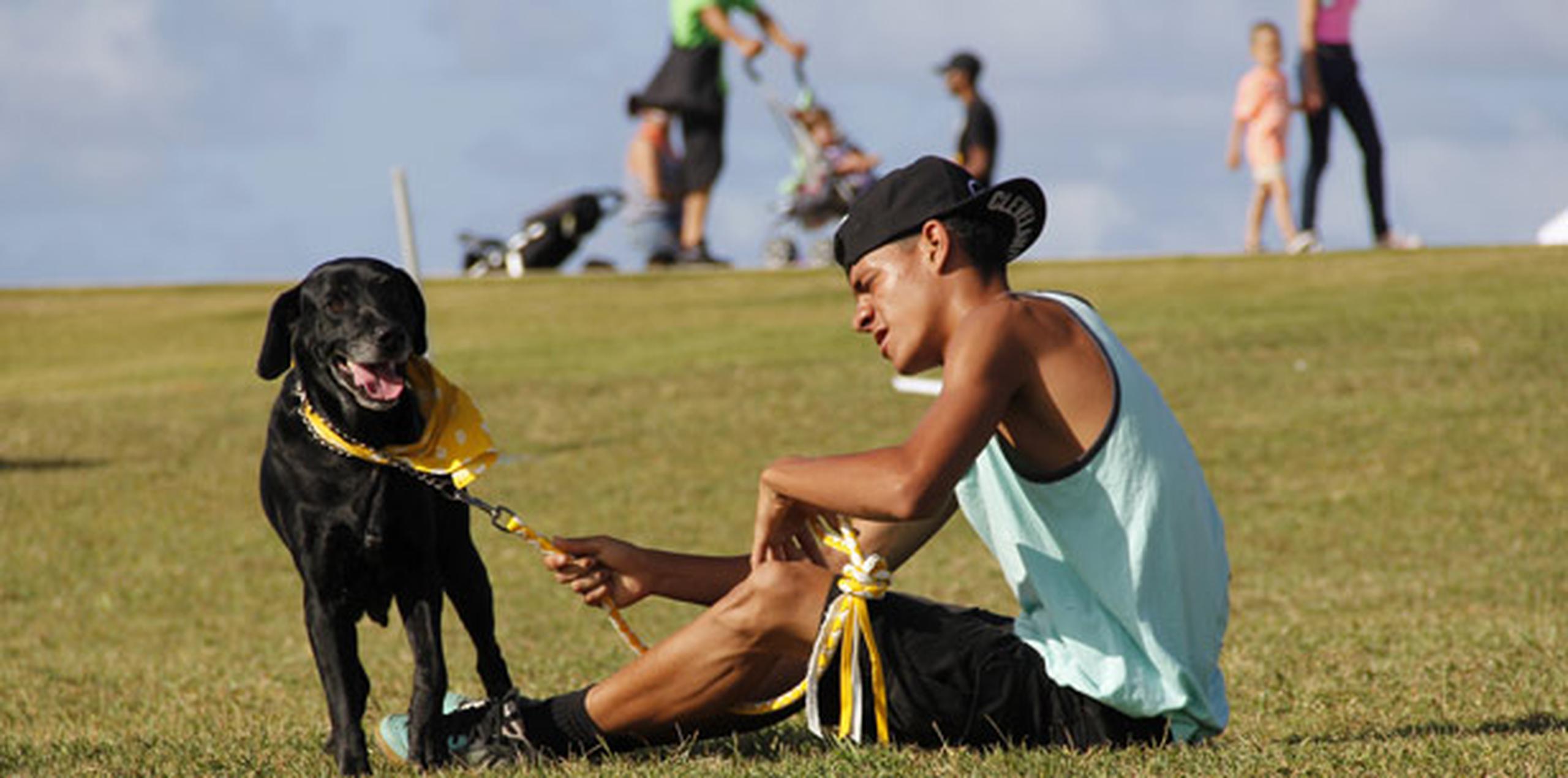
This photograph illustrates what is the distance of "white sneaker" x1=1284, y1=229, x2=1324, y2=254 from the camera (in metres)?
22.6

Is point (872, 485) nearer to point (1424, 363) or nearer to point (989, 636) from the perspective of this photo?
point (989, 636)

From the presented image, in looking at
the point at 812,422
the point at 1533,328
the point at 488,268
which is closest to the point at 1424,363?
the point at 1533,328

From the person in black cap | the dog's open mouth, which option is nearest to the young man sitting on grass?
the dog's open mouth

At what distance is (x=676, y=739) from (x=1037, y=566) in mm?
1031

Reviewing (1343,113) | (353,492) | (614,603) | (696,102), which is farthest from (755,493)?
(1343,113)

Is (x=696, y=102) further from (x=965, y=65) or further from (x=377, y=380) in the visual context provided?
(x=377, y=380)

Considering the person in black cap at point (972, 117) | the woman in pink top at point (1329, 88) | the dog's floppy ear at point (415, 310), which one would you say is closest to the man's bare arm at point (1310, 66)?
the woman in pink top at point (1329, 88)

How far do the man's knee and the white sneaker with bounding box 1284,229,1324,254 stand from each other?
60.4 feet

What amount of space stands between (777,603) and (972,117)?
1749 cm

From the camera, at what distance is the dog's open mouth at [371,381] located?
546 cm


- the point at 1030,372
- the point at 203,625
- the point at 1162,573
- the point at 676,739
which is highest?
the point at 1030,372

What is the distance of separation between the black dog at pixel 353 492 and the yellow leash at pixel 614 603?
45 millimetres

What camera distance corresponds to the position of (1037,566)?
A: 4.83 metres

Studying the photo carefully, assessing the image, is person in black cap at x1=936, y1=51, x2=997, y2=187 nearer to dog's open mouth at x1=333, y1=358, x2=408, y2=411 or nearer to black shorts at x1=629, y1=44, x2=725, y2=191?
black shorts at x1=629, y1=44, x2=725, y2=191
